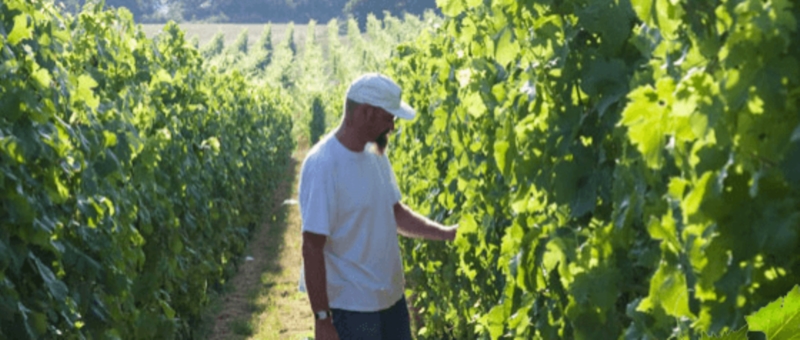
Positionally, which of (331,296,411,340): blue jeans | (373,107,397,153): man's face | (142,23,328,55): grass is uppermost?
(142,23,328,55): grass

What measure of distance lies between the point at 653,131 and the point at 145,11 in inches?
4986

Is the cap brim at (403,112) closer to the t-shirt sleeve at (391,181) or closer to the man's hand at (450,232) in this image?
the t-shirt sleeve at (391,181)

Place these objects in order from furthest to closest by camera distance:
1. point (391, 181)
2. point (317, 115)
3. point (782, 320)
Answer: point (317, 115) → point (391, 181) → point (782, 320)

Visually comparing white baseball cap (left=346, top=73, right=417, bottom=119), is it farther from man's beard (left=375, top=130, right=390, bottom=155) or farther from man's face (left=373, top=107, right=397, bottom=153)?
man's beard (left=375, top=130, right=390, bottom=155)

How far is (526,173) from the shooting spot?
332cm

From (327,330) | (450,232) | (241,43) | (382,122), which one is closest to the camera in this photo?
(327,330)

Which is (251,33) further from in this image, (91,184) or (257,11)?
(91,184)

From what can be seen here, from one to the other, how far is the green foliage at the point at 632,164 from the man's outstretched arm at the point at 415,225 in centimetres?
14

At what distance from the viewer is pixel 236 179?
13.9 meters

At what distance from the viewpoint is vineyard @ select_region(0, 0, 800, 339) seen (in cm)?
178

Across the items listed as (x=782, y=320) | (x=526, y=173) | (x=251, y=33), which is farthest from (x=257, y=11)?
(x=782, y=320)

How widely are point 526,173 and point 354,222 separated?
3.71 feet

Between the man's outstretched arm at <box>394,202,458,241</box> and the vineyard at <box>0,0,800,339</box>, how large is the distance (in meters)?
0.14

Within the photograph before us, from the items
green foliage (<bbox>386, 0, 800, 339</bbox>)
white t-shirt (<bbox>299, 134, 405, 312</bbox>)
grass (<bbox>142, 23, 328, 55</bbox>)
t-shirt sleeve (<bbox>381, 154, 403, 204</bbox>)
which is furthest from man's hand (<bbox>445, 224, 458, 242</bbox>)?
grass (<bbox>142, 23, 328, 55</bbox>)
